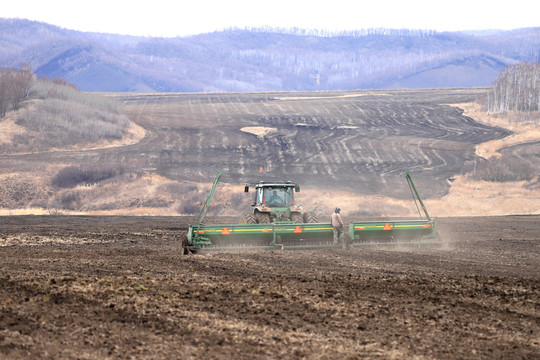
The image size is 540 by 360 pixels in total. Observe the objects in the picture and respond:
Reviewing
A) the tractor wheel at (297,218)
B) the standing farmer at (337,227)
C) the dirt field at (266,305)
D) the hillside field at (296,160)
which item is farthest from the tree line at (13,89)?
the dirt field at (266,305)

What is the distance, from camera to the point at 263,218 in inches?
843

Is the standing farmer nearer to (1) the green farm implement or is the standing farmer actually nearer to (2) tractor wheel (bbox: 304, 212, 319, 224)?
(1) the green farm implement

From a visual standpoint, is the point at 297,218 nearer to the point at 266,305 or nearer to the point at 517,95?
the point at 266,305

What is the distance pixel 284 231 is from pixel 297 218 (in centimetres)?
143

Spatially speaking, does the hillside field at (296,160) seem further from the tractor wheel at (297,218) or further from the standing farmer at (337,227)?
the standing farmer at (337,227)

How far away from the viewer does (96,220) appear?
1385 inches

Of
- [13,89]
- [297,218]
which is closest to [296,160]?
[13,89]

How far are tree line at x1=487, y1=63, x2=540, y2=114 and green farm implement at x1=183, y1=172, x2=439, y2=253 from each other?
7065cm

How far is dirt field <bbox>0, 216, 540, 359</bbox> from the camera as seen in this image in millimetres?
8953

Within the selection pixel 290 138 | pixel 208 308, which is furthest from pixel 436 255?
pixel 290 138

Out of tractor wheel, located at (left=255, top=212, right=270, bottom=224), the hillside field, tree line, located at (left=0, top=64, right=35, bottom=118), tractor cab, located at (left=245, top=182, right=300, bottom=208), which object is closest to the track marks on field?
the hillside field

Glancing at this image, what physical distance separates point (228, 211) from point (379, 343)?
1360 inches

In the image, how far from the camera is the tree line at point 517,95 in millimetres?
88062

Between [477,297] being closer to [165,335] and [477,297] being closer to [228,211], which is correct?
[165,335]
